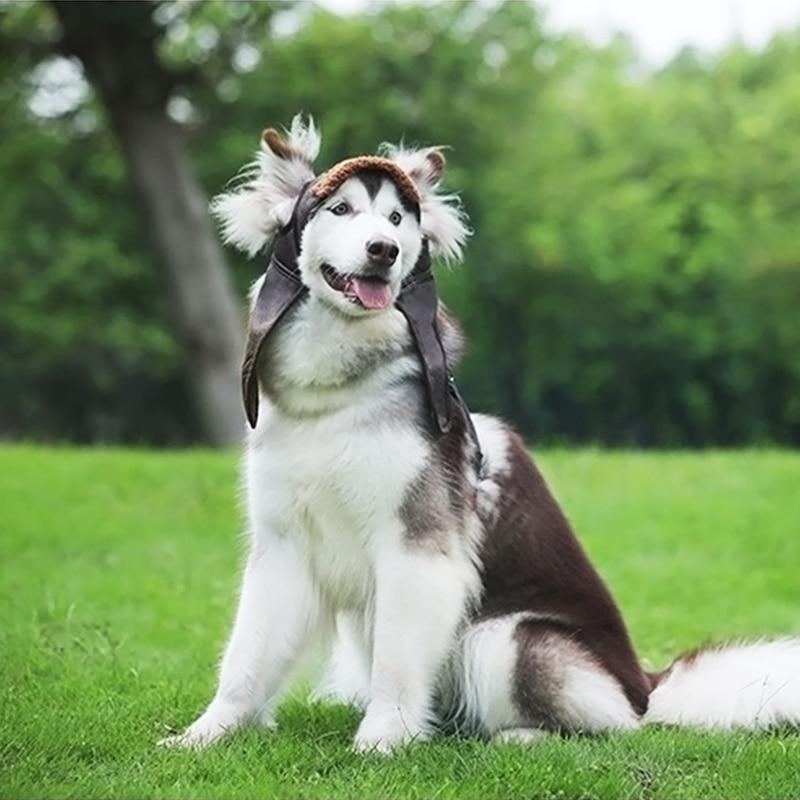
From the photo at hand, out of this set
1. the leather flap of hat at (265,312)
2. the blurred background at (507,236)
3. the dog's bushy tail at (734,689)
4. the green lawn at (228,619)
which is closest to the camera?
the green lawn at (228,619)

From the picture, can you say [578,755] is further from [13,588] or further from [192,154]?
[192,154]

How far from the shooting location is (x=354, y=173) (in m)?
5.15

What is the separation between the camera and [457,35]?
26188 millimetres

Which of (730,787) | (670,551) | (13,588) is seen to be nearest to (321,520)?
(730,787)

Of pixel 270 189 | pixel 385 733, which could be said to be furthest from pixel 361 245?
pixel 385 733

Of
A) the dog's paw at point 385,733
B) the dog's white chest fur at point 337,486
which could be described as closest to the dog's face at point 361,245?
the dog's white chest fur at point 337,486

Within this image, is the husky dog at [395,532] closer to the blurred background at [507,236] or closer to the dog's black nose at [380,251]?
the dog's black nose at [380,251]

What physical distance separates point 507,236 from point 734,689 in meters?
22.0

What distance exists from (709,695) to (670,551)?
5252mm

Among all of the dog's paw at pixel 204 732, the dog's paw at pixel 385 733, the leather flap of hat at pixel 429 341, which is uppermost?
the leather flap of hat at pixel 429 341

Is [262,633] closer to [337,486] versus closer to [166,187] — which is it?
[337,486]

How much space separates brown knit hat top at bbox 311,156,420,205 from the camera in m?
5.14

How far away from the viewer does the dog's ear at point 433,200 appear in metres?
5.42

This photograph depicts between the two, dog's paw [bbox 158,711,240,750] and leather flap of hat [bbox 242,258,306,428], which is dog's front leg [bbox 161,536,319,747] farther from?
leather flap of hat [bbox 242,258,306,428]
